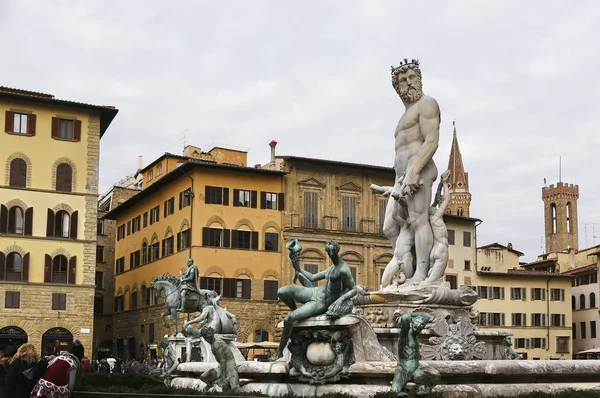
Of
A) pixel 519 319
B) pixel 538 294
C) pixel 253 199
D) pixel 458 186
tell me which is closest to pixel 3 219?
pixel 253 199

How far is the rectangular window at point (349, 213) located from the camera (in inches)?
2389

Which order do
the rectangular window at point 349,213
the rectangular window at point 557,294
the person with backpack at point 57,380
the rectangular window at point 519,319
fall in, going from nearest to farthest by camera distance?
the person with backpack at point 57,380 → the rectangular window at point 349,213 → the rectangular window at point 519,319 → the rectangular window at point 557,294

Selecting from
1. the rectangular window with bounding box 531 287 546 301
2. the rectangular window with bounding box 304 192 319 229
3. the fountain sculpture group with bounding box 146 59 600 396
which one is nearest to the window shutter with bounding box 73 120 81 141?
the rectangular window with bounding box 304 192 319 229

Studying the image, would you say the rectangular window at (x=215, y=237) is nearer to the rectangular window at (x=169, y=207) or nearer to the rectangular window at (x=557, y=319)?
the rectangular window at (x=169, y=207)

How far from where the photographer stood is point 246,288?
56.6m

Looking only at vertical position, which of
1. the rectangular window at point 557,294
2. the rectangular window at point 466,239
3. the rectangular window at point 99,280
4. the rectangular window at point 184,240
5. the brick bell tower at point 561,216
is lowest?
the rectangular window at point 557,294

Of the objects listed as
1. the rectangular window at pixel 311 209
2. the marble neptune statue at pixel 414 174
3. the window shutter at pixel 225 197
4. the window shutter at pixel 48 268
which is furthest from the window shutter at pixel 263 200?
the marble neptune statue at pixel 414 174

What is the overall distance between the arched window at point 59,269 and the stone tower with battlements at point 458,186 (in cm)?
8650

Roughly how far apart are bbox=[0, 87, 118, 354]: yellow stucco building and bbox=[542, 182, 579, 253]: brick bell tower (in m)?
108

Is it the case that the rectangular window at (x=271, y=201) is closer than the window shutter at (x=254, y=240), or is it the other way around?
the window shutter at (x=254, y=240)

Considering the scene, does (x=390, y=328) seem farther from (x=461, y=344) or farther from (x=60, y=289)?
(x=60, y=289)

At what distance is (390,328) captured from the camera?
13.6 m

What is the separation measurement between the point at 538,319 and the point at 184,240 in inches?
1262

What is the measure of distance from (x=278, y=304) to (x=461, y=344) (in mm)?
43026
